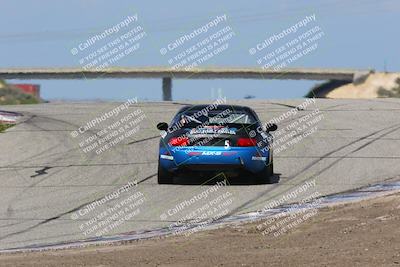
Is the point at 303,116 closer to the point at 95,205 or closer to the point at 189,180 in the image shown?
the point at 189,180

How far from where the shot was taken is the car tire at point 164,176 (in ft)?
53.5

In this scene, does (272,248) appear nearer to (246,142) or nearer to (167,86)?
(246,142)

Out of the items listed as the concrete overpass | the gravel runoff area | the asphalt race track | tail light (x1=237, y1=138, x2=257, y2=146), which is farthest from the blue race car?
the concrete overpass

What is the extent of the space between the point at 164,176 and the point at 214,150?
3.14 ft

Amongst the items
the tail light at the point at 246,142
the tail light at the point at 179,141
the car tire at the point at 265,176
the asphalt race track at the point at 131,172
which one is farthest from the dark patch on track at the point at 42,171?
the car tire at the point at 265,176

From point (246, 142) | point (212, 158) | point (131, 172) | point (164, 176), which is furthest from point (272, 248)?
point (131, 172)

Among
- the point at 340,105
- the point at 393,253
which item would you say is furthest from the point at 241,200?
the point at 340,105

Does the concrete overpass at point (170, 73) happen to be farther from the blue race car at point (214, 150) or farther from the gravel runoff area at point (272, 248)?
the gravel runoff area at point (272, 248)

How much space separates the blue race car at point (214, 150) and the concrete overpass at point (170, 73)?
3071 inches

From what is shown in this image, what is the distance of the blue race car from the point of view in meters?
16.1

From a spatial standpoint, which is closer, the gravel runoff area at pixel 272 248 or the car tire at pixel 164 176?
the gravel runoff area at pixel 272 248

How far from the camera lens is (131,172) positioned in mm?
17906

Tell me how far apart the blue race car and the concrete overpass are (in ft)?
256

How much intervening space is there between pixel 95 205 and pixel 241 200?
212cm
